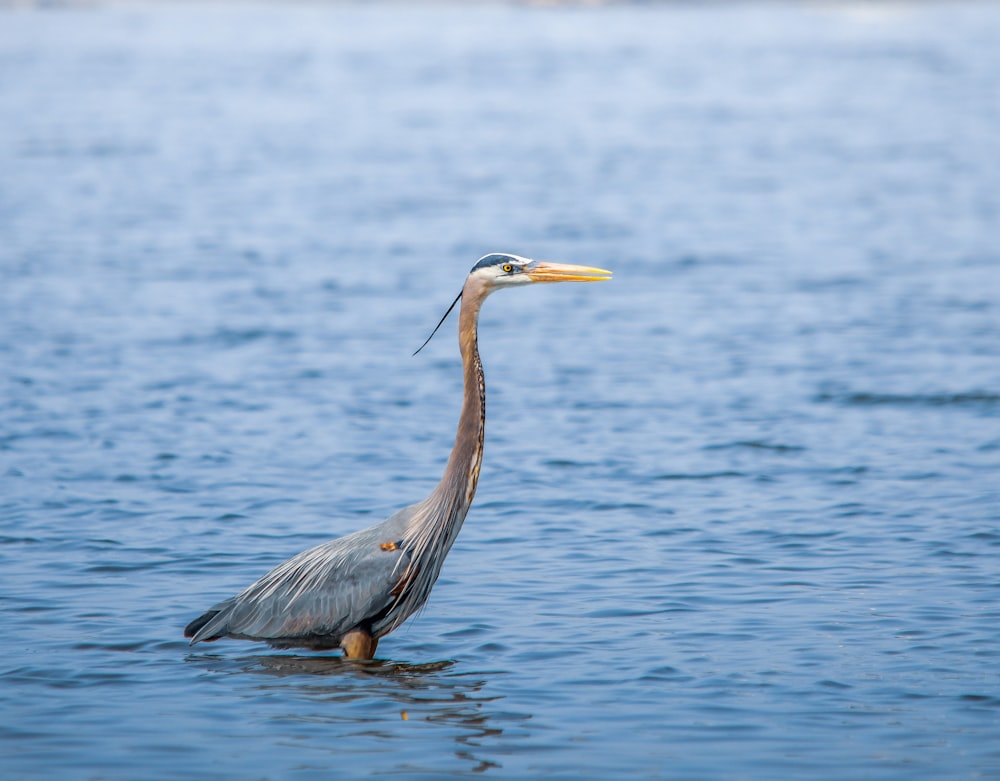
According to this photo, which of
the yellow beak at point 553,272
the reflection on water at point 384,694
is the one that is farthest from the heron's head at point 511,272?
the reflection on water at point 384,694

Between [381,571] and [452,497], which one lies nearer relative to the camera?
[381,571]

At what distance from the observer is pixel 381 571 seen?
7793mm

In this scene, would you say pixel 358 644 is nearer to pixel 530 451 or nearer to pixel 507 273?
pixel 507 273

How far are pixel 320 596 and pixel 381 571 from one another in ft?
1.15

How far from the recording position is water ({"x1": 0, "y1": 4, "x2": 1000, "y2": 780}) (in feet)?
23.6

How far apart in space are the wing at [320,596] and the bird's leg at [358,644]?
0.05 meters

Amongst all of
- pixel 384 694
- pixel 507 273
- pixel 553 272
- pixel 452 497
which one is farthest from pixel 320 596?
pixel 553 272

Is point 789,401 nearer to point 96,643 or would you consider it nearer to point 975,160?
point 96,643

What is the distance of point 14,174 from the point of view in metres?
28.2

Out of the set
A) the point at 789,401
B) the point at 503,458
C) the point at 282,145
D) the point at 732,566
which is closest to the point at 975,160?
the point at 282,145

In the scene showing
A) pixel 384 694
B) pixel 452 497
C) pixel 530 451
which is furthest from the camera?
pixel 530 451

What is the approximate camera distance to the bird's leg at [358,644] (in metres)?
7.89

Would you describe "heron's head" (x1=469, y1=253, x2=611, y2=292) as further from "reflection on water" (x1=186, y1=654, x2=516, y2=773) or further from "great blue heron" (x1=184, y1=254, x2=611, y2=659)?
"reflection on water" (x1=186, y1=654, x2=516, y2=773)

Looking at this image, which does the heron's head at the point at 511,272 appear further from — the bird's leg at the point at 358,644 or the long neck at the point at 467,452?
the bird's leg at the point at 358,644
